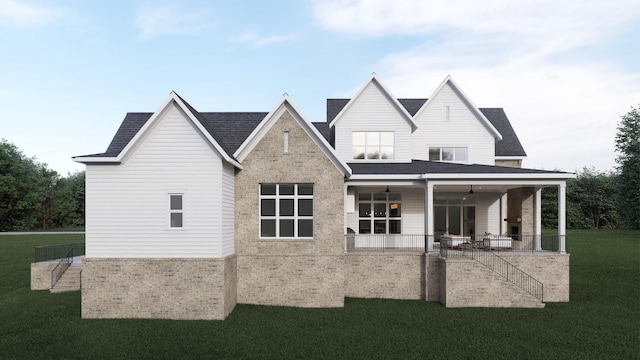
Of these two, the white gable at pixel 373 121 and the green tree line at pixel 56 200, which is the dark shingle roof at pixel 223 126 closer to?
the white gable at pixel 373 121

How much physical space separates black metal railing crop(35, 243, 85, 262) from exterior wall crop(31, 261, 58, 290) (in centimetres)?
106

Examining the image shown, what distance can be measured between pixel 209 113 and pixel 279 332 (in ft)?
37.6

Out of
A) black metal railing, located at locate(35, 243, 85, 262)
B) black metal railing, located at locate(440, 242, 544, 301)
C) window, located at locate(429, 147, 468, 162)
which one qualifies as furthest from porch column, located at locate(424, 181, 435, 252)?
black metal railing, located at locate(35, 243, 85, 262)

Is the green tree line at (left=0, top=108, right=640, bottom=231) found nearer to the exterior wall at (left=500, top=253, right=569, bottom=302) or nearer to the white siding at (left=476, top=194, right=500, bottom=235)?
the white siding at (left=476, top=194, right=500, bottom=235)

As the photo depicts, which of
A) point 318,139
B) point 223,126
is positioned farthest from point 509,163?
point 223,126

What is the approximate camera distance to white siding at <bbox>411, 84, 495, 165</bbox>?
2559cm

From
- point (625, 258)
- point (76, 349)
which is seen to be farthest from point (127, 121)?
point (625, 258)

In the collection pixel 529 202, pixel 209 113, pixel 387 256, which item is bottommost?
pixel 387 256

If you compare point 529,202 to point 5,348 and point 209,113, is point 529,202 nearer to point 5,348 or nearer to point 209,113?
point 209,113

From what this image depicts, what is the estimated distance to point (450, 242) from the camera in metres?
20.7

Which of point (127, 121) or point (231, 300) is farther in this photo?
point (127, 121)

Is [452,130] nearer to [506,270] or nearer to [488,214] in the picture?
[488,214]

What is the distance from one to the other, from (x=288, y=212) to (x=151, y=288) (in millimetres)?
5809

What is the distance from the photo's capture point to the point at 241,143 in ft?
63.1
